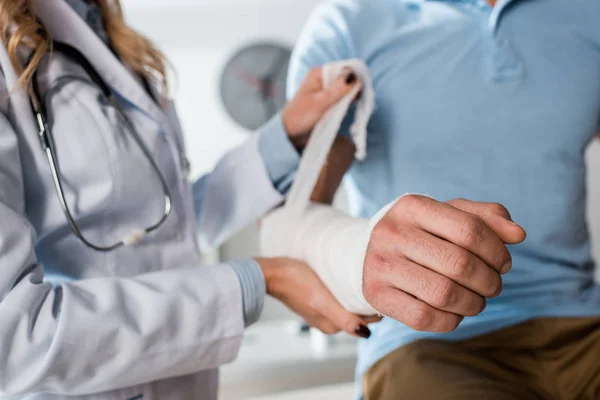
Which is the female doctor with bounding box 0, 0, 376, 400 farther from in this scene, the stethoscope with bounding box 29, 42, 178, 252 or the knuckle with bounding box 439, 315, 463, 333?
the knuckle with bounding box 439, 315, 463, 333

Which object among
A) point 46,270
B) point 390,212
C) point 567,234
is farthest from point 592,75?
point 46,270

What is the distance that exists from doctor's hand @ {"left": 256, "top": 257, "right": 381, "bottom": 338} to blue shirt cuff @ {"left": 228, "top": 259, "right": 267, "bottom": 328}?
2 centimetres

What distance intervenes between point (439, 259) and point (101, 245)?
0.46 metres

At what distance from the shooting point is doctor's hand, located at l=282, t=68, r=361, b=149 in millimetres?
928

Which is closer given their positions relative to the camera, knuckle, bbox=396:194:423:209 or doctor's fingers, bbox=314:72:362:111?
knuckle, bbox=396:194:423:209

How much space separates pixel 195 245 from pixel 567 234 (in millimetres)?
566

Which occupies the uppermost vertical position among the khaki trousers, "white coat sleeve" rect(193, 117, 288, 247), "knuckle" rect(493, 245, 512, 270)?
"knuckle" rect(493, 245, 512, 270)

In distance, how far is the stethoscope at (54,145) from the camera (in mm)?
706

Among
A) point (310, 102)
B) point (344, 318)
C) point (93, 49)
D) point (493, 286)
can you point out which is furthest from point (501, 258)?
point (93, 49)

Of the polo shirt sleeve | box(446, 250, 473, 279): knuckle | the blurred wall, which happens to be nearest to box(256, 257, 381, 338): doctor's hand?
box(446, 250, 473, 279): knuckle

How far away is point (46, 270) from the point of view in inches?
30.8

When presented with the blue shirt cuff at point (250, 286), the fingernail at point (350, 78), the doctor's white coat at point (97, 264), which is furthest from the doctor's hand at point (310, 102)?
the blue shirt cuff at point (250, 286)

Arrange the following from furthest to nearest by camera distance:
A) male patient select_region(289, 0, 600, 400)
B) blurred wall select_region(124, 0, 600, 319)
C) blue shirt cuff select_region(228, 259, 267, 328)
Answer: blurred wall select_region(124, 0, 600, 319), male patient select_region(289, 0, 600, 400), blue shirt cuff select_region(228, 259, 267, 328)

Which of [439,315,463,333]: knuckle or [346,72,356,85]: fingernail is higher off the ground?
[346,72,356,85]: fingernail
